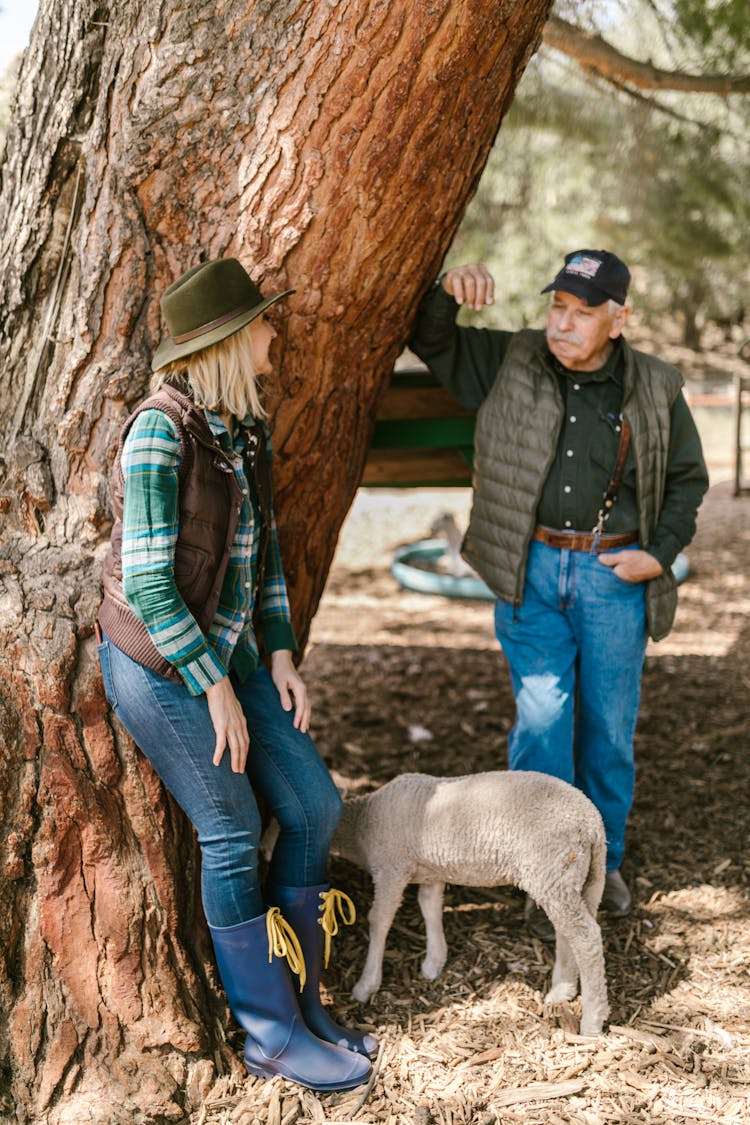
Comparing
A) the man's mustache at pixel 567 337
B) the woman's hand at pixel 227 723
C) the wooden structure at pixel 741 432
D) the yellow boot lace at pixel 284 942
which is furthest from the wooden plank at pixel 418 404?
the wooden structure at pixel 741 432

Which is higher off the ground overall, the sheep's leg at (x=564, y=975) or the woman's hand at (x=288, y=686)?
the woman's hand at (x=288, y=686)

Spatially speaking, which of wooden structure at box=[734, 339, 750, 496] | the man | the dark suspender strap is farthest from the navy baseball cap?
wooden structure at box=[734, 339, 750, 496]

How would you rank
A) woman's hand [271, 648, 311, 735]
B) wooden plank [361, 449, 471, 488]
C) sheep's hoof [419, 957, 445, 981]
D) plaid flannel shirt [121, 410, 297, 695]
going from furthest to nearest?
wooden plank [361, 449, 471, 488] < sheep's hoof [419, 957, 445, 981] < woman's hand [271, 648, 311, 735] < plaid flannel shirt [121, 410, 297, 695]

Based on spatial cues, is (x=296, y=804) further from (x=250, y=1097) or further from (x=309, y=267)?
(x=309, y=267)

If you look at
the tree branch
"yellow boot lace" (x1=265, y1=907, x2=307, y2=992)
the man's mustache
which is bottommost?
"yellow boot lace" (x1=265, y1=907, x2=307, y2=992)

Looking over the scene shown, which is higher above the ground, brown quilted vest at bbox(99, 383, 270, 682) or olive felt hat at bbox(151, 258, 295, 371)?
olive felt hat at bbox(151, 258, 295, 371)

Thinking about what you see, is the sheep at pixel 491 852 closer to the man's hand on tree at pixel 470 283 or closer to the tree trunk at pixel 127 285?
the tree trunk at pixel 127 285

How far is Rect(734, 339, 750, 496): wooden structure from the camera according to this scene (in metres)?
8.73

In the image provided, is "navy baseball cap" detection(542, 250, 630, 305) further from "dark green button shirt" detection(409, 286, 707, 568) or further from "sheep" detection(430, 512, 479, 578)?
"sheep" detection(430, 512, 479, 578)

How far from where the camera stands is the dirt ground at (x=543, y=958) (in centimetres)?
288

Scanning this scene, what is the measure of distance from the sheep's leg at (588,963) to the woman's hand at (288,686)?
997 mm

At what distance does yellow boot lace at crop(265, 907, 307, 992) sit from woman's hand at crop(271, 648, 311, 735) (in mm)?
539

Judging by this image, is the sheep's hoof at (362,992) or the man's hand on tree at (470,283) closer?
the sheep's hoof at (362,992)

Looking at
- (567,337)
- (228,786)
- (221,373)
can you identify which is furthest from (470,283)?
(228,786)
